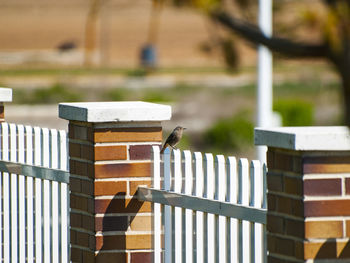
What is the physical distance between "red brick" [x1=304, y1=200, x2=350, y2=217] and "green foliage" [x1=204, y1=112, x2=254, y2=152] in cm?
2405

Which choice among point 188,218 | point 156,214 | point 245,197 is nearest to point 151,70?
point 156,214

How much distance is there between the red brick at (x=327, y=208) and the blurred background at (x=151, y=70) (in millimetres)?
670

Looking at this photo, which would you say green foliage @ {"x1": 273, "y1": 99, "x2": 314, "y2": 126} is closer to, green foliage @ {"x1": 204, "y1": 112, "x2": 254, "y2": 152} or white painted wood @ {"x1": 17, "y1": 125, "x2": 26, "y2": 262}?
green foliage @ {"x1": 204, "y1": 112, "x2": 254, "y2": 152}

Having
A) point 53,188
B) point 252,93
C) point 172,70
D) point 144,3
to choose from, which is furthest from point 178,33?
point 53,188

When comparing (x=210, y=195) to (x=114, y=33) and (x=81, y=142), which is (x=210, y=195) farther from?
(x=114, y=33)

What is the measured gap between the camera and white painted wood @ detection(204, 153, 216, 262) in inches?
185

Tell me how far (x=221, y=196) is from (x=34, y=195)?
6.44ft

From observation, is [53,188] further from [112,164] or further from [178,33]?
[178,33]

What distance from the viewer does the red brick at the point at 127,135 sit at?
5262 millimetres

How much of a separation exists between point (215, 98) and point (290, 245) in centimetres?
3716

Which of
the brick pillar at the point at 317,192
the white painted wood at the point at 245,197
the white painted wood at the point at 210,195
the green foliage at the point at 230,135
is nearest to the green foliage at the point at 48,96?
the green foliage at the point at 230,135

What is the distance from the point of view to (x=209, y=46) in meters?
3.87

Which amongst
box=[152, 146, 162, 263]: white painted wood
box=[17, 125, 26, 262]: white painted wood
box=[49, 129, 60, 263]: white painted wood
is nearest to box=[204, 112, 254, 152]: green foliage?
box=[17, 125, 26, 262]: white painted wood

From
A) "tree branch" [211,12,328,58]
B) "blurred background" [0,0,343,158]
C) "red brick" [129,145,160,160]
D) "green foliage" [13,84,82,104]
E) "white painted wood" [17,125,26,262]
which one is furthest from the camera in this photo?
"green foliage" [13,84,82,104]
